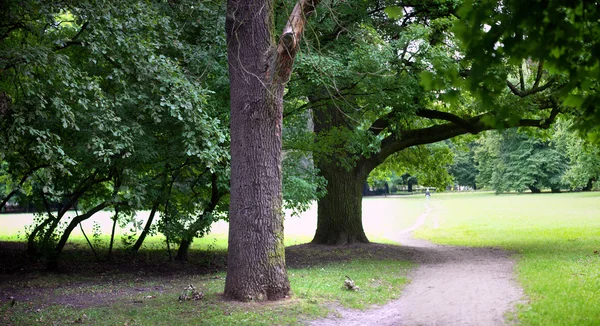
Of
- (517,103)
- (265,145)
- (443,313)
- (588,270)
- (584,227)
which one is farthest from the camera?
(584,227)

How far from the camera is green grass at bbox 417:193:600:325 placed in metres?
8.13

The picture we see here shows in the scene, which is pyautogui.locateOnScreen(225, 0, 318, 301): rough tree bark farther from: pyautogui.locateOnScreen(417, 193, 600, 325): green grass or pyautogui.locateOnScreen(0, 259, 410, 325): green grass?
pyautogui.locateOnScreen(417, 193, 600, 325): green grass

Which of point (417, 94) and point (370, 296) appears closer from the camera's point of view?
point (370, 296)

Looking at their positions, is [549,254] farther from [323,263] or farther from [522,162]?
[522,162]

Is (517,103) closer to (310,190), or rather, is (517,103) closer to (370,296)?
(310,190)

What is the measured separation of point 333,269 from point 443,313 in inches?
189

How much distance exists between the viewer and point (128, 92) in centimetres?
1034

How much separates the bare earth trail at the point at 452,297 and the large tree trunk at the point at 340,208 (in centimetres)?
288

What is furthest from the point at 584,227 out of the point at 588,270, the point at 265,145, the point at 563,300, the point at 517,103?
the point at 265,145

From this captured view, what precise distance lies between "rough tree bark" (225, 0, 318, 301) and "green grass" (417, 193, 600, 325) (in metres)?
3.81

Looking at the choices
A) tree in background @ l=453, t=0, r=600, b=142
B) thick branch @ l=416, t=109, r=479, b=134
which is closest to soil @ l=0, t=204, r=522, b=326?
thick branch @ l=416, t=109, r=479, b=134

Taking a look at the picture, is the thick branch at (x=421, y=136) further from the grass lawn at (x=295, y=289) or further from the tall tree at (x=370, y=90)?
the grass lawn at (x=295, y=289)

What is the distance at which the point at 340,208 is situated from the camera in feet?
57.3

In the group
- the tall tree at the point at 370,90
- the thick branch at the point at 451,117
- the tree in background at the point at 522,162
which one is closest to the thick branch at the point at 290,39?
the tall tree at the point at 370,90
